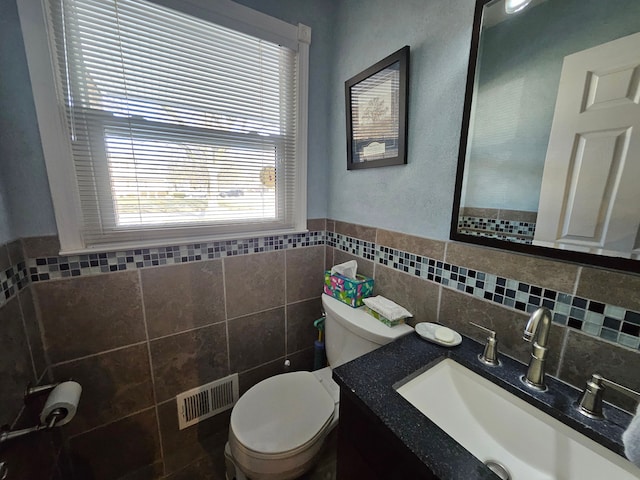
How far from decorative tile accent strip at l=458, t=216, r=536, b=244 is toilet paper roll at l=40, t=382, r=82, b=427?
146 centimetres

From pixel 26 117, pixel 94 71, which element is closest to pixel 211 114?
pixel 94 71

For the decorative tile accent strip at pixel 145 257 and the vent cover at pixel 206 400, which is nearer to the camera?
the decorative tile accent strip at pixel 145 257

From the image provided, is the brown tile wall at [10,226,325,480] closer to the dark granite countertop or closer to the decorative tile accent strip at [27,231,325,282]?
the decorative tile accent strip at [27,231,325,282]

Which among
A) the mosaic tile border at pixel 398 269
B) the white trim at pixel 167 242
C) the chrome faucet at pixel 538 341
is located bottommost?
the chrome faucet at pixel 538 341

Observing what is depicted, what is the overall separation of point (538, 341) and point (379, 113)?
98 centimetres

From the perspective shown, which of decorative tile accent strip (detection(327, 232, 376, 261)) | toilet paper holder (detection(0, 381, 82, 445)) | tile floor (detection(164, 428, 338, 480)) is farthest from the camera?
decorative tile accent strip (detection(327, 232, 376, 261))

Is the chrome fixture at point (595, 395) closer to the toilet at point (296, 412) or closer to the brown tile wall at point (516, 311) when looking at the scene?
the brown tile wall at point (516, 311)

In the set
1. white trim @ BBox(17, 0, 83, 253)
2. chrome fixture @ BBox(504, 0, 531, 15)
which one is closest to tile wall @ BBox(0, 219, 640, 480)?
white trim @ BBox(17, 0, 83, 253)

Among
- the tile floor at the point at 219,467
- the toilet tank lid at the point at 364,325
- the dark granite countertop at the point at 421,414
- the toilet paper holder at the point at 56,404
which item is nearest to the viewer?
the dark granite countertop at the point at 421,414

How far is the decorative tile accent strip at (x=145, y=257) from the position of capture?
0.90 meters

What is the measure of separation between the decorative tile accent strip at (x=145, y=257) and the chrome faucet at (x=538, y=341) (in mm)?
1062

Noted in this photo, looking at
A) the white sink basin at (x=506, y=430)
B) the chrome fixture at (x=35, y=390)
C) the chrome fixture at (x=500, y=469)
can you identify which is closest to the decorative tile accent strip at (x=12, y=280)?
the chrome fixture at (x=35, y=390)

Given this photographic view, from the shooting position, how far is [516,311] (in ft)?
2.39

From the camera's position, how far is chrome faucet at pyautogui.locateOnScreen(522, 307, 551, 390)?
60 centimetres
